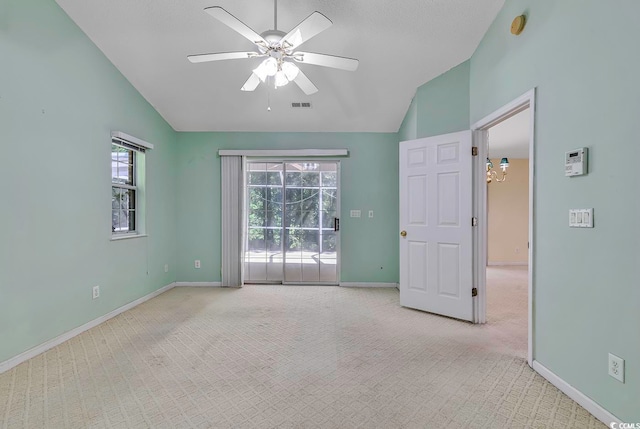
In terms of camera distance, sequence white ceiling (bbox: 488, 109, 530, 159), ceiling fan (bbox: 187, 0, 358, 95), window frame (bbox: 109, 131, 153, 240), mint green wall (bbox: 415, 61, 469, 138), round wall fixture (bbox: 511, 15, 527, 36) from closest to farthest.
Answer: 1. ceiling fan (bbox: 187, 0, 358, 95)
2. round wall fixture (bbox: 511, 15, 527, 36)
3. mint green wall (bbox: 415, 61, 469, 138)
4. window frame (bbox: 109, 131, 153, 240)
5. white ceiling (bbox: 488, 109, 530, 159)

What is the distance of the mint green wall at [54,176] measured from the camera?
7.72 feet

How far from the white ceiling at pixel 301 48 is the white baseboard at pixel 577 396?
3037mm

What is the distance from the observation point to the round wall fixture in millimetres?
2465

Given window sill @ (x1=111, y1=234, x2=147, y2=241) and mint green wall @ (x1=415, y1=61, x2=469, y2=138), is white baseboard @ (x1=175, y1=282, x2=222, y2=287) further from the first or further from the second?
mint green wall @ (x1=415, y1=61, x2=469, y2=138)

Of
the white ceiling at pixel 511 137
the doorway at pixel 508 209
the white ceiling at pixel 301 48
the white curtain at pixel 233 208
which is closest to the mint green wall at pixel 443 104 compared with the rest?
the white ceiling at pixel 301 48

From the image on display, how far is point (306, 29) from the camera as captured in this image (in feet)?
6.73

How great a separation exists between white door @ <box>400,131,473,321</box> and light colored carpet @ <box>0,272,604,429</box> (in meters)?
0.32

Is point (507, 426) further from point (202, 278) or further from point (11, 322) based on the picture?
point (202, 278)

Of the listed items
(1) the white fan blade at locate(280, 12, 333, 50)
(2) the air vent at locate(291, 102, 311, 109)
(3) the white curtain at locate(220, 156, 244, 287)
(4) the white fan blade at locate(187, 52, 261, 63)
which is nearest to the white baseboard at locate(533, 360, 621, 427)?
(1) the white fan blade at locate(280, 12, 333, 50)

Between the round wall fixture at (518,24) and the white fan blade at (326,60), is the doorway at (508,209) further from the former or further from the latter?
the white fan blade at (326,60)

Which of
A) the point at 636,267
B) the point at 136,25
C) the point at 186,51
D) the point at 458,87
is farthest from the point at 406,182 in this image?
the point at 136,25

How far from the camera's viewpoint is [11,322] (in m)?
2.34

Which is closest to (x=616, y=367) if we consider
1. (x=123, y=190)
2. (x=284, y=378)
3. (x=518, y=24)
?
(x=284, y=378)

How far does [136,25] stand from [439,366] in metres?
4.09
